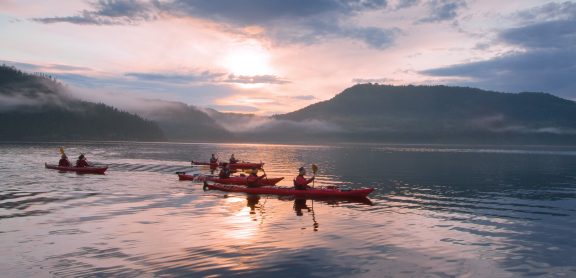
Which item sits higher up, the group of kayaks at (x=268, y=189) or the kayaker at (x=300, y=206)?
the group of kayaks at (x=268, y=189)

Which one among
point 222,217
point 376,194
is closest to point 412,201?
point 376,194

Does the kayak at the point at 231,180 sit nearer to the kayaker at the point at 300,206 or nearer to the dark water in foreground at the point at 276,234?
the dark water in foreground at the point at 276,234

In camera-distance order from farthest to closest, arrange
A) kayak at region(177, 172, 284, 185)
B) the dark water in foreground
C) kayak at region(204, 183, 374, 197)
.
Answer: kayak at region(177, 172, 284, 185)
kayak at region(204, 183, 374, 197)
the dark water in foreground

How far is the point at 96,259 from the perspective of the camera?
60.7 ft

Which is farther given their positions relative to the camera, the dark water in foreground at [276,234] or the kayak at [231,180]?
the kayak at [231,180]

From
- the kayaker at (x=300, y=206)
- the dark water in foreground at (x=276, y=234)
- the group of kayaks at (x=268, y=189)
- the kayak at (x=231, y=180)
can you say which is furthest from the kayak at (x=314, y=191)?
the kayak at (x=231, y=180)

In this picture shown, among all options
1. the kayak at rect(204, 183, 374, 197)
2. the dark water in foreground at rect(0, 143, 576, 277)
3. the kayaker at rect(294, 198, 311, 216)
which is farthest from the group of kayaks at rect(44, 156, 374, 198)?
the dark water in foreground at rect(0, 143, 576, 277)

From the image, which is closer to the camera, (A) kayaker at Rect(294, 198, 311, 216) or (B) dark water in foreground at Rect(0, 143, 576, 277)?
(B) dark water in foreground at Rect(0, 143, 576, 277)

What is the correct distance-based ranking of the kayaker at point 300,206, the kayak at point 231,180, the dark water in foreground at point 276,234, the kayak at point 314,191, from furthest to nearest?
the kayak at point 231,180 < the kayak at point 314,191 < the kayaker at point 300,206 < the dark water in foreground at point 276,234

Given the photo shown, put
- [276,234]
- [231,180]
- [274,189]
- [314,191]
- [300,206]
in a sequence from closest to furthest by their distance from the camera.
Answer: [276,234]
[300,206]
[314,191]
[274,189]
[231,180]

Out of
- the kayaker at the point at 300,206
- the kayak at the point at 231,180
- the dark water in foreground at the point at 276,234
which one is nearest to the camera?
the dark water in foreground at the point at 276,234

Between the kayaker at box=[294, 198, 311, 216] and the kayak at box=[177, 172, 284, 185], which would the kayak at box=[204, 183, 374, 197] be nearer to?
the kayaker at box=[294, 198, 311, 216]

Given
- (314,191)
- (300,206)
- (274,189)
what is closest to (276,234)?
(300,206)

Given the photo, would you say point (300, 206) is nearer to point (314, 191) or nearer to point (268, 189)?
point (314, 191)
